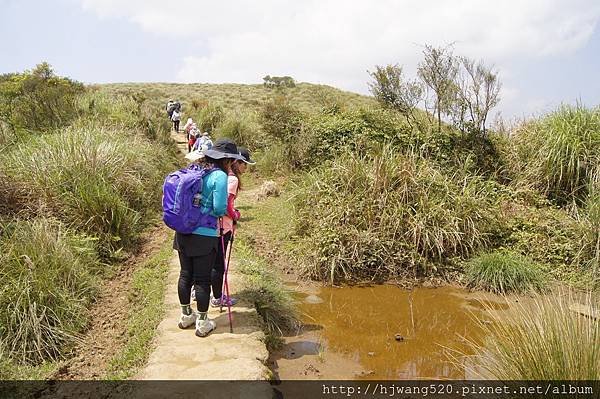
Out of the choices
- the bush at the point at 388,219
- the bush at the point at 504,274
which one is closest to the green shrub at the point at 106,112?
the bush at the point at 388,219

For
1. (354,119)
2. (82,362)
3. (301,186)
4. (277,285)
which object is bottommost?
(82,362)

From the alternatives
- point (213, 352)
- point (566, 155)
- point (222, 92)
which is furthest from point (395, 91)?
point (222, 92)

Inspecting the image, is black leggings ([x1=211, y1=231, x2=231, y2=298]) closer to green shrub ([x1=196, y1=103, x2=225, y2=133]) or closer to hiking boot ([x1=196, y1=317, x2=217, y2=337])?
hiking boot ([x1=196, y1=317, x2=217, y2=337])

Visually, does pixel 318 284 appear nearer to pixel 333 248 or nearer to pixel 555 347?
pixel 333 248

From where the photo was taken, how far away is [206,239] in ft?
14.5

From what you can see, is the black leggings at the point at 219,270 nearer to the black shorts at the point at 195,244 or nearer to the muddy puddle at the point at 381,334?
the black shorts at the point at 195,244

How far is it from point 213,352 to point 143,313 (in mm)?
1409

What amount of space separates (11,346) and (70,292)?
3.27 feet

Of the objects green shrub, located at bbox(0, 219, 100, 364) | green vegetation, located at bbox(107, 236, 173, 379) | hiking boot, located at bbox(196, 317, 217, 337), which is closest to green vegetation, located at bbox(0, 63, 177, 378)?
green shrub, located at bbox(0, 219, 100, 364)

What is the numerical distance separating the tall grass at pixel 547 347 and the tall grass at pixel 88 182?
560 centimetres

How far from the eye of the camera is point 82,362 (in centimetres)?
457

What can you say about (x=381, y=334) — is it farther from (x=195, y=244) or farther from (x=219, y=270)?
(x=195, y=244)

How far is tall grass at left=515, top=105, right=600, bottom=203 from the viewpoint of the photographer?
8938mm

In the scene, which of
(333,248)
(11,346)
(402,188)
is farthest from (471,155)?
(11,346)
